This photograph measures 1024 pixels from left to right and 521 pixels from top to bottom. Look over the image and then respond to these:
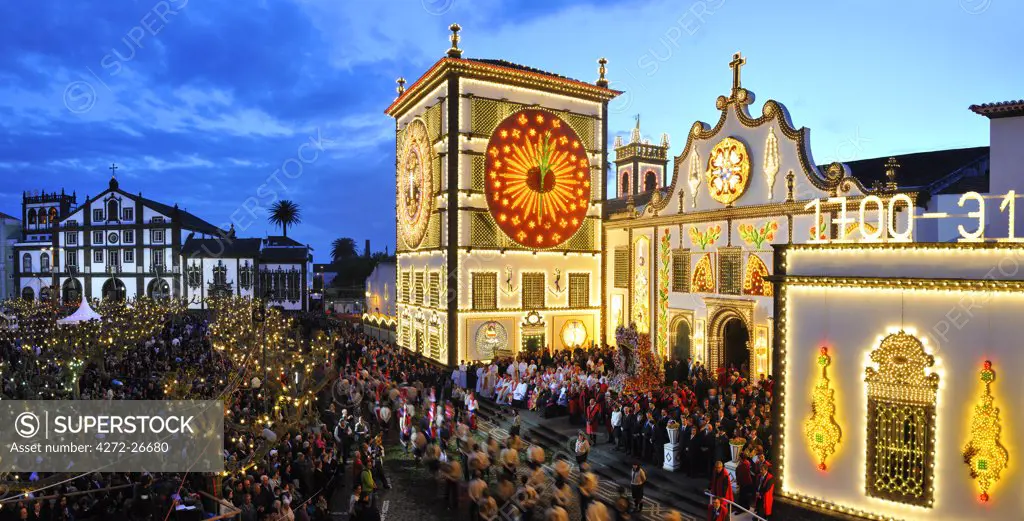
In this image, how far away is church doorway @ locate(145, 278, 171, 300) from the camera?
216 feet

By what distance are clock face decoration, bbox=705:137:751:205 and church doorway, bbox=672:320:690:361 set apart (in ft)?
17.7

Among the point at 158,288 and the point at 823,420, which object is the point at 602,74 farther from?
the point at 158,288

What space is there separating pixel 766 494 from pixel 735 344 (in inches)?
488

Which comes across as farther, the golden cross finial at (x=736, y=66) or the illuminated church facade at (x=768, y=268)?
the golden cross finial at (x=736, y=66)

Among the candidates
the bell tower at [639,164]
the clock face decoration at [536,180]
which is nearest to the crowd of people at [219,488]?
the clock face decoration at [536,180]

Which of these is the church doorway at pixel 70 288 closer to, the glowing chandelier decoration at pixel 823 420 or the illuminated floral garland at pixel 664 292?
the illuminated floral garland at pixel 664 292

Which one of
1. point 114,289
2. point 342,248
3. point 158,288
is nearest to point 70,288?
point 114,289

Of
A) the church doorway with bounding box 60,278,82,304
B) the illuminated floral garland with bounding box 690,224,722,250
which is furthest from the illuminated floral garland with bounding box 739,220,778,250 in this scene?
the church doorway with bounding box 60,278,82,304

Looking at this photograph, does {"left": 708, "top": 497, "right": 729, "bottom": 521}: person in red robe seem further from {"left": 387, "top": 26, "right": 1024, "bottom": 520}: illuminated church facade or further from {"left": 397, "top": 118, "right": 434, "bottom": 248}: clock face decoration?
{"left": 397, "top": 118, "right": 434, "bottom": 248}: clock face decoration

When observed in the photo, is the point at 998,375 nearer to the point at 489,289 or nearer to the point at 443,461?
the point at 443,461

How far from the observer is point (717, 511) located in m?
12.3

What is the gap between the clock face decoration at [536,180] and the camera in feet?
97.0

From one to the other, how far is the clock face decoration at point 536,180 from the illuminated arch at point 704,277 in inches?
307

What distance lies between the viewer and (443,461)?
52.4ft
